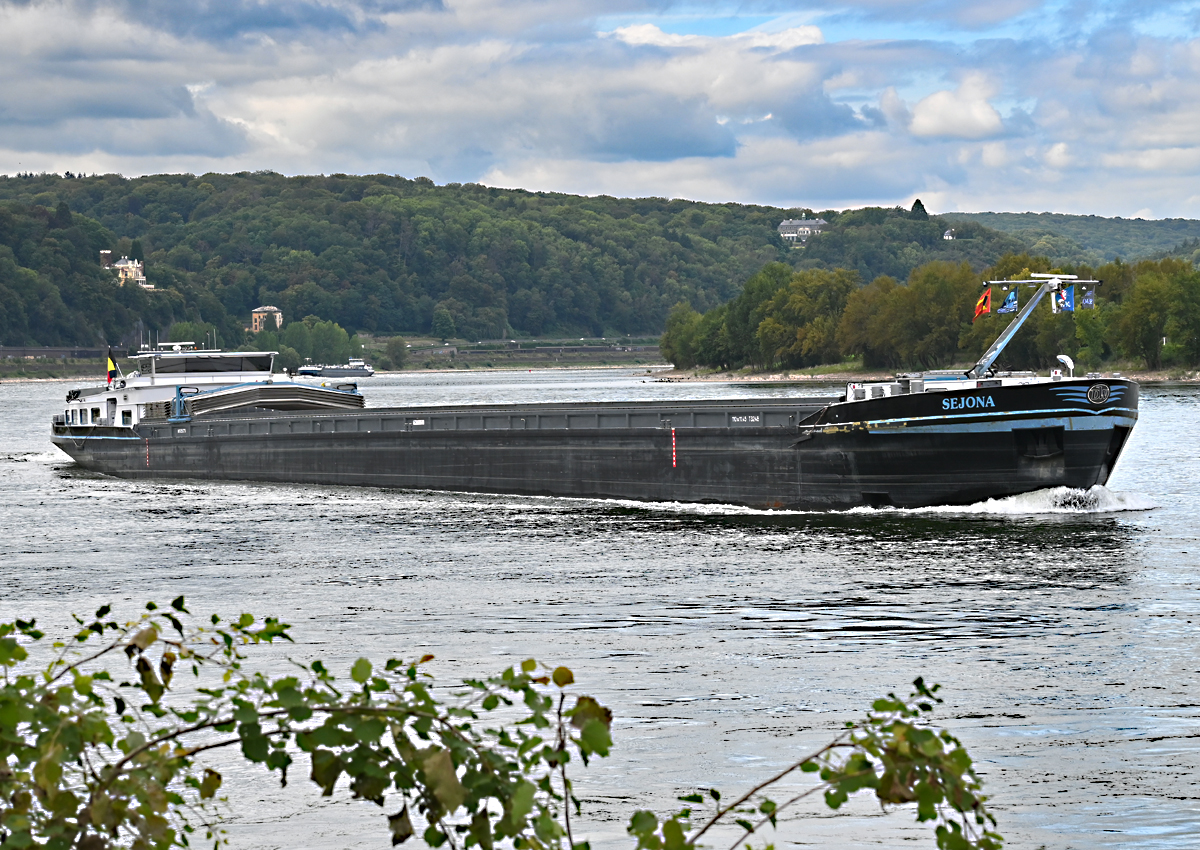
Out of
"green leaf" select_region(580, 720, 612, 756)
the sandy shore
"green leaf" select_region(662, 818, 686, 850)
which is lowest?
the sandy shore

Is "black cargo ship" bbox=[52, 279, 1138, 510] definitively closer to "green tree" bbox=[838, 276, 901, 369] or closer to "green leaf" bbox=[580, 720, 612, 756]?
"green leaf" bbox=[580, 720, 612, 756]

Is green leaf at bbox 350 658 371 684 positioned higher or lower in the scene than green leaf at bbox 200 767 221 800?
higher

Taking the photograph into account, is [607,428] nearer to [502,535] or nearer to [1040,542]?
[502,535]

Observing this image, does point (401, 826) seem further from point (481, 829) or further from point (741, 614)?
point (741, 614)

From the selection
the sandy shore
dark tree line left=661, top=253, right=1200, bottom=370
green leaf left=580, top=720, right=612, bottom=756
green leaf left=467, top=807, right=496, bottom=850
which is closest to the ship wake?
green leaf left=467, top=807, right=496, bottom=850

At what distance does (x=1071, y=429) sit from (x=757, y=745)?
16780mm

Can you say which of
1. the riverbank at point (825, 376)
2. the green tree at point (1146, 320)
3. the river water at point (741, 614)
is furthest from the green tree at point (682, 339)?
the river water at point (741, 614)

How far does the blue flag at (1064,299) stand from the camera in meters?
25.2

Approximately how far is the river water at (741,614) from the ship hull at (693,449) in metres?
0.73

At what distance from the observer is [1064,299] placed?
83.9 feet

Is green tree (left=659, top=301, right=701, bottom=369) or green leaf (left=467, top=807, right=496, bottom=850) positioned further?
green tree (left=659, top=301, right=701, bottom=369)

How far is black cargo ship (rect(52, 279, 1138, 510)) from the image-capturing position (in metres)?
26.8

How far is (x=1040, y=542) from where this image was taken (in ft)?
79.3

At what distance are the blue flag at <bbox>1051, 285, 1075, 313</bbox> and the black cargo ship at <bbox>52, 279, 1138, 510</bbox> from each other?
1238mm
